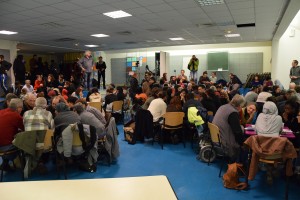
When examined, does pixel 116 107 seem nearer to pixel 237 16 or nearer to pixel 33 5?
pixel 33 5

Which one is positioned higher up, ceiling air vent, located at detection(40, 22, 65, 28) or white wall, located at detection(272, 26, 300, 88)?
ceiling air vent, located at detection(40, 22, 65, 28)

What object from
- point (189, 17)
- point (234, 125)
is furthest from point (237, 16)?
point (234, 125)

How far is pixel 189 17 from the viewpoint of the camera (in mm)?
7125

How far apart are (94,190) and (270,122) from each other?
286 centimetres

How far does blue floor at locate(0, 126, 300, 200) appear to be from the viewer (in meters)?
3.20

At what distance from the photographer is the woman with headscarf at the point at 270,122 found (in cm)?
322

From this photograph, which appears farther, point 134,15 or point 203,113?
point 134,15

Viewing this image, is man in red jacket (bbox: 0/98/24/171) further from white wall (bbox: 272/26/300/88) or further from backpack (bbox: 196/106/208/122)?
white wall (bbox: 272/26/300/88)

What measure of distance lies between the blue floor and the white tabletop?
2.26 meters

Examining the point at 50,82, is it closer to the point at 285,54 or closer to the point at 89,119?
the point at 89,119

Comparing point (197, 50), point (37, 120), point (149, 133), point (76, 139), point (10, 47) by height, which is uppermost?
point (197, 50)

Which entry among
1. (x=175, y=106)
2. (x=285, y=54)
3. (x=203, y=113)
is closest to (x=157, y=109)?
(x=175, y=106)

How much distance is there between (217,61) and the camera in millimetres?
15547

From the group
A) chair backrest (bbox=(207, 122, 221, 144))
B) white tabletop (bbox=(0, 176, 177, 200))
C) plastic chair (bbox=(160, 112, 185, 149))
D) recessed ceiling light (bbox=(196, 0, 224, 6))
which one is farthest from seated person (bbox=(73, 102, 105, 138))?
recessed ceiling light (bbox=(196, 0, 224, 6))
